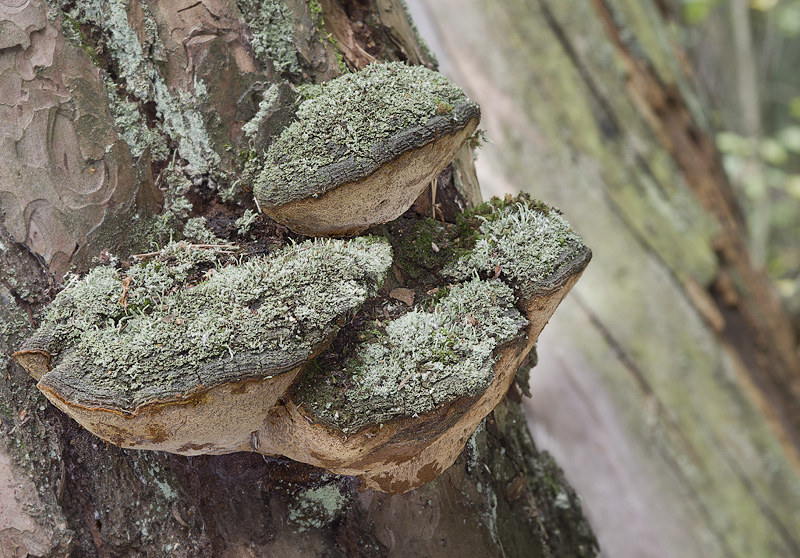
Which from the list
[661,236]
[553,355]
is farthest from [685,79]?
[553,355]

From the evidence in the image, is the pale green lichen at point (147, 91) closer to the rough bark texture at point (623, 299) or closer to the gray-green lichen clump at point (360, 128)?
the gray-green lichen clump at point (360, 128)

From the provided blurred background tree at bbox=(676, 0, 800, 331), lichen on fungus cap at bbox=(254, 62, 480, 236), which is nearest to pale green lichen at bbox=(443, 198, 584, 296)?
lichen on fungus cap at bbox=(254, 62, 480, 236)

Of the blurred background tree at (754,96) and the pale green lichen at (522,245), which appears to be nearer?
the pale green lichen at (522,245)

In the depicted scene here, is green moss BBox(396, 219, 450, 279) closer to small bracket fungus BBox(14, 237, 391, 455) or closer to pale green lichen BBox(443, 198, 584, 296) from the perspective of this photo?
pale green lichen BBox(443, 198, 584, 296)

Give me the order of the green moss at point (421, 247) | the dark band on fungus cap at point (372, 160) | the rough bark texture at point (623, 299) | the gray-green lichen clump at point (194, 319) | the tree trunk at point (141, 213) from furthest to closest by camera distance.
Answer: the rough bark texture at point (623, 299) → the green moss at point (421, 247) → the tree trunk at point (141, 213) → the dark band on fungus cap at point (372, 160) → the gray-green lichen clump at point (194, 319)

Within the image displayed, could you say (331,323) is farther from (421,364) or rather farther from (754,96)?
(754,96)

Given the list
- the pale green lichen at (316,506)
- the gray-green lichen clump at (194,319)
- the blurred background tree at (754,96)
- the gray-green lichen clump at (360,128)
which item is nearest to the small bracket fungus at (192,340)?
the gray-green lichen clump at (194,319)

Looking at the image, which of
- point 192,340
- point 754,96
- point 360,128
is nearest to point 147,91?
point 360,128
